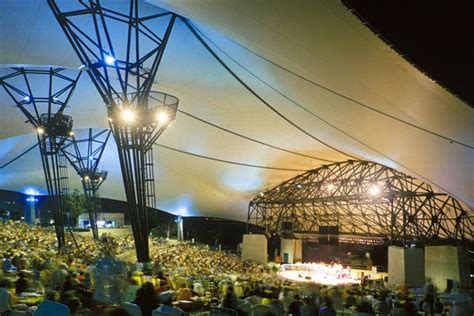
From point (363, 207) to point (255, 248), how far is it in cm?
836

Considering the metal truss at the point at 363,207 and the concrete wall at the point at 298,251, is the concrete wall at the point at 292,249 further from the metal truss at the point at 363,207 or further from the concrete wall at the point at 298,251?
the metal truss at the point at 363,207

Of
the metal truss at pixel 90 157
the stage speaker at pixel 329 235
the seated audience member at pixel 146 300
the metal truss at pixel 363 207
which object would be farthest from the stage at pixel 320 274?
the seated audience member at pixel 146 300

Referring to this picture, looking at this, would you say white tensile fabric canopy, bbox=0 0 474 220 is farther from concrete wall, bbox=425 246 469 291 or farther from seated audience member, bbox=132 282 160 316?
seated audience member, bbox=132 282 160 316

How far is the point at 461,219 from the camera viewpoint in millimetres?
25719

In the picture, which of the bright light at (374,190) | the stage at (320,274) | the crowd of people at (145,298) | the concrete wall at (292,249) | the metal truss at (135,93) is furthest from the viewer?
the concrete wall at (292,249)

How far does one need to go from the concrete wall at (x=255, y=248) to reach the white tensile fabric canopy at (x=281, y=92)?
5.83m

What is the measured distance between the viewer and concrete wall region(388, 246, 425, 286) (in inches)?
904

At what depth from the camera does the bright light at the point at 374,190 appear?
27703 mm

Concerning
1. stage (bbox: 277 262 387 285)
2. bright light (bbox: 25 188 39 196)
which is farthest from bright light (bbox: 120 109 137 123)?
bright light (bbox: 25 188 39 196)

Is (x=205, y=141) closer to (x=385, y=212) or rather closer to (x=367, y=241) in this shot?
(x=385, y=212)

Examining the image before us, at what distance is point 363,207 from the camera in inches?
1329

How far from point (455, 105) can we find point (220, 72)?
9244 mm

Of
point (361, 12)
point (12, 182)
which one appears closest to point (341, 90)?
point (361, 12)

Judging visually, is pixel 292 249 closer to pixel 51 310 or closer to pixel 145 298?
pixel 145 298
